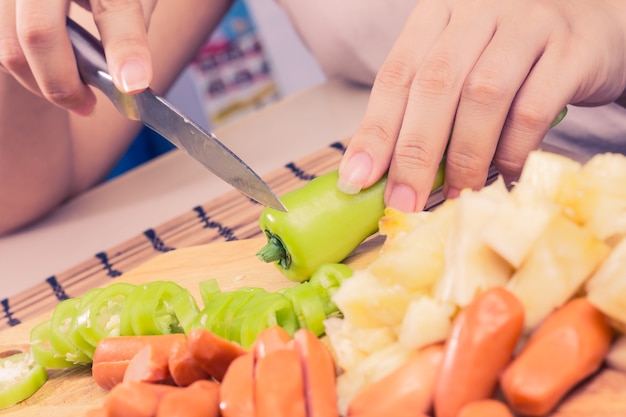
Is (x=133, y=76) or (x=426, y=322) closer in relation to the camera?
(x=426, y=322)

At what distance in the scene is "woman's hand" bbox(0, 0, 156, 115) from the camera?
1481 mm

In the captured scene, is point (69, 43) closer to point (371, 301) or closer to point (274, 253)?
point (274, 253)

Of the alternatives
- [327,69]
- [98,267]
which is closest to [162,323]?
[98,267]

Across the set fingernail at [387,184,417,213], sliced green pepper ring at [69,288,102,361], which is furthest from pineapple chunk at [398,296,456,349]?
sliced green pepper ring at [69,288,102,361]

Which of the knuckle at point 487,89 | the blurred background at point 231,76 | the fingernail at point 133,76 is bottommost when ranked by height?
the blurred background at point 231,76

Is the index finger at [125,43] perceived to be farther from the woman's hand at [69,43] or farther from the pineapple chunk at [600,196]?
the pineapple chunk at [600,196]

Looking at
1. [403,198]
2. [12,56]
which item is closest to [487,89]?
[403,198]

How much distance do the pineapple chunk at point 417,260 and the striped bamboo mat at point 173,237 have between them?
758 millimetres

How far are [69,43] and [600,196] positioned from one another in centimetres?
112

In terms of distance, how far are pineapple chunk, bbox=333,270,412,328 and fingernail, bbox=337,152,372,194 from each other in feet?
1.18

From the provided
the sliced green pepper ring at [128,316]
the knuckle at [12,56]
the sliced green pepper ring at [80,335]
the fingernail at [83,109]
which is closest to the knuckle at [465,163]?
the sliced green pepper ring at [128,316]

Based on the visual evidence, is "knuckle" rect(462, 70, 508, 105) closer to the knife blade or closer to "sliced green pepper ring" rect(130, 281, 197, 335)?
the knife blade

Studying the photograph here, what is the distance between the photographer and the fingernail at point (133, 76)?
1445 mm

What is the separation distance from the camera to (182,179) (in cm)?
239
